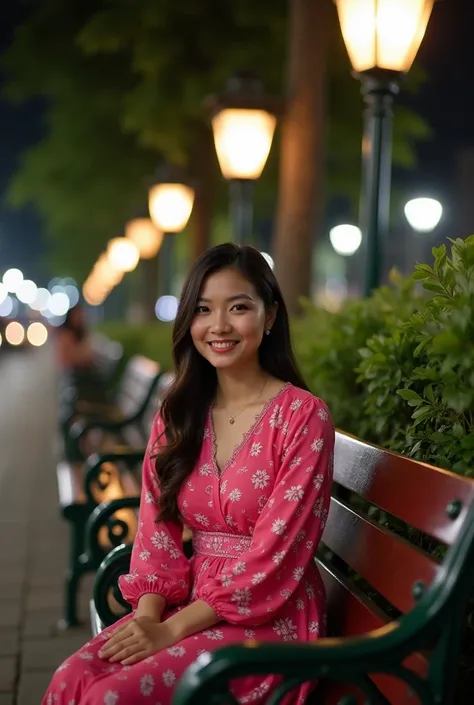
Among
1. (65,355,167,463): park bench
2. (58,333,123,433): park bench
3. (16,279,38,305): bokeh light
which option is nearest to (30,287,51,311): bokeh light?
(16,279,38,305): bokeh light

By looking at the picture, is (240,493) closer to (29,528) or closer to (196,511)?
(196,511)

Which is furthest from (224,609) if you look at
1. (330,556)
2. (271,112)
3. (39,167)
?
(39,167)

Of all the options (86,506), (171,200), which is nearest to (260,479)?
(86,506)

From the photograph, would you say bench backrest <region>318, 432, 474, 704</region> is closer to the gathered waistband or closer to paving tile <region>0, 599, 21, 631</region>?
the gathered waistband

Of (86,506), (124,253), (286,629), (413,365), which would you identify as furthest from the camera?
(124,253)

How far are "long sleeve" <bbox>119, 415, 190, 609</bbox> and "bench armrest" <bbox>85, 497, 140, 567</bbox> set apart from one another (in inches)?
42.7

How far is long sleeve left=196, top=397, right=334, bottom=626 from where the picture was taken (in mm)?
2807

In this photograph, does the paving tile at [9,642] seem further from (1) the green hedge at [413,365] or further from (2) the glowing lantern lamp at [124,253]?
(2) the glowing lantern lamp at [124,253]

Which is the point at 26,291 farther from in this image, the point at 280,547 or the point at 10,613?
the point at 280,547

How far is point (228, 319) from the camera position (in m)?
3.17

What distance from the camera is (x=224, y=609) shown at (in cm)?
283

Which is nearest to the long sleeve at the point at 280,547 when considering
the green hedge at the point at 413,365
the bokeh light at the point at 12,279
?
the green hedge at the point at 413,365

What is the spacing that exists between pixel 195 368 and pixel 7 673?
201 centimetres

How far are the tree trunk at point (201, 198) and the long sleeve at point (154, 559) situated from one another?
1468 cm
